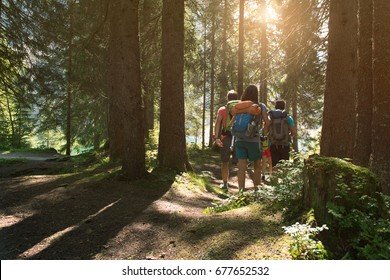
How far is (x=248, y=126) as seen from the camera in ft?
20.0

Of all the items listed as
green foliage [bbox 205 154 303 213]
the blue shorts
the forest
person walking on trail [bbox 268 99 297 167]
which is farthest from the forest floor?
person walking on trail [bbox 268 99 297 167]

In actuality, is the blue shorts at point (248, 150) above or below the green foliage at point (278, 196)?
above

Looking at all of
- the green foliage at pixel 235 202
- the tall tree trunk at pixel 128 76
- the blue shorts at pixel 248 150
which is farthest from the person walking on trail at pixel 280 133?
the tall tree trunk at pixel 128 76

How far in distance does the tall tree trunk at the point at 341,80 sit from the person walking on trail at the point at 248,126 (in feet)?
4.57

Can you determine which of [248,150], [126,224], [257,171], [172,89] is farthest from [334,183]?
[172,89]

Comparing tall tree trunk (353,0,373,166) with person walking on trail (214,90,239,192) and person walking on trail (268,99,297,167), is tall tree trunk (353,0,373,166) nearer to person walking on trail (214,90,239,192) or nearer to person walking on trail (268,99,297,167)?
person walking on trail (214,90,239,192)

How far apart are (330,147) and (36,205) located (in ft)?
18.2

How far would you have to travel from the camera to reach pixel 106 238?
4.23 metres

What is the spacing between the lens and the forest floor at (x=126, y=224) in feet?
11.8

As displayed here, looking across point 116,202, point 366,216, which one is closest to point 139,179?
point 116,202

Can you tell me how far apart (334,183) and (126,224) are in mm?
2922

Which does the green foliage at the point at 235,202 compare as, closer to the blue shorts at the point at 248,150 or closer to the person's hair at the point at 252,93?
the blue shorts at the point at 248,150

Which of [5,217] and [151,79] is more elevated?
[151,79]
